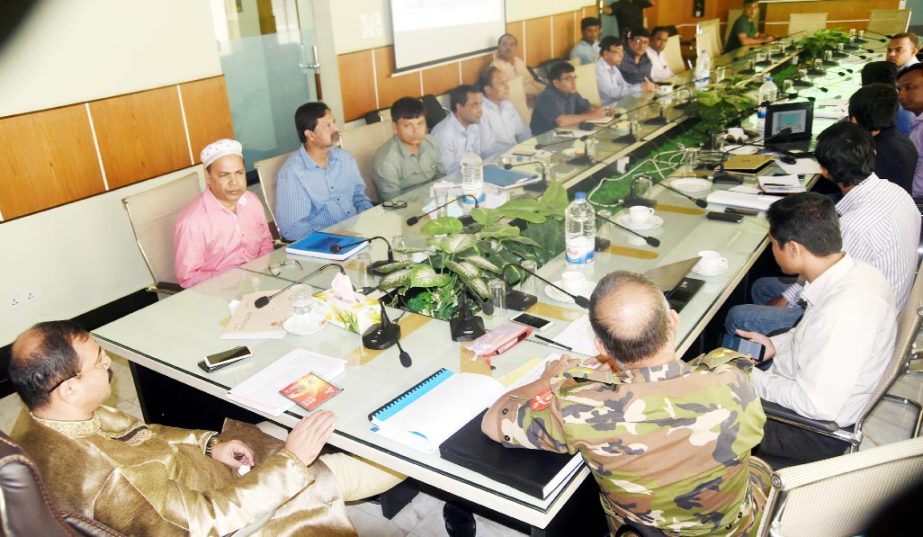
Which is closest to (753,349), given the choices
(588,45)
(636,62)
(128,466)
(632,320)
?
(632,320)

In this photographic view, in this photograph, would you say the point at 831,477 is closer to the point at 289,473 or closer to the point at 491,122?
the point at 289,473

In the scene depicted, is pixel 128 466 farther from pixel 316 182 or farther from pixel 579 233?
pixel 316 182

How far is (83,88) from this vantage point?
3.74m

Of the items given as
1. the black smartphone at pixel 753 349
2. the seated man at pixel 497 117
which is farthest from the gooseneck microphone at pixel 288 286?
the seated man at pixel 497 117

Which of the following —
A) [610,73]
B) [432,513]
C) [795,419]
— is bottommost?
[432,513]

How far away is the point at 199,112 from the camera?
4.38 meters

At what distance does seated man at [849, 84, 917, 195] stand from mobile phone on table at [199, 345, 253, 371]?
3.05 m

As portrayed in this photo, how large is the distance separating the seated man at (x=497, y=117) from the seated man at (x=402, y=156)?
110 cm

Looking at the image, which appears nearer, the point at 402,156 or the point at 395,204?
the point at 395,204

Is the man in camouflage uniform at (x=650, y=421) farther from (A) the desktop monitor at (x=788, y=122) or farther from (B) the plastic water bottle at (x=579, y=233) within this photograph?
(A) the desktop monitor at (x=788, y=122)

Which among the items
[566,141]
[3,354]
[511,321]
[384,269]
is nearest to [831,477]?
[511,321]

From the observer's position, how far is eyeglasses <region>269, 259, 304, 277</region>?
268 cm

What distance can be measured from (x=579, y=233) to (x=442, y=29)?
4.43 metres

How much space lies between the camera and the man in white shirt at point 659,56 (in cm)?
723
